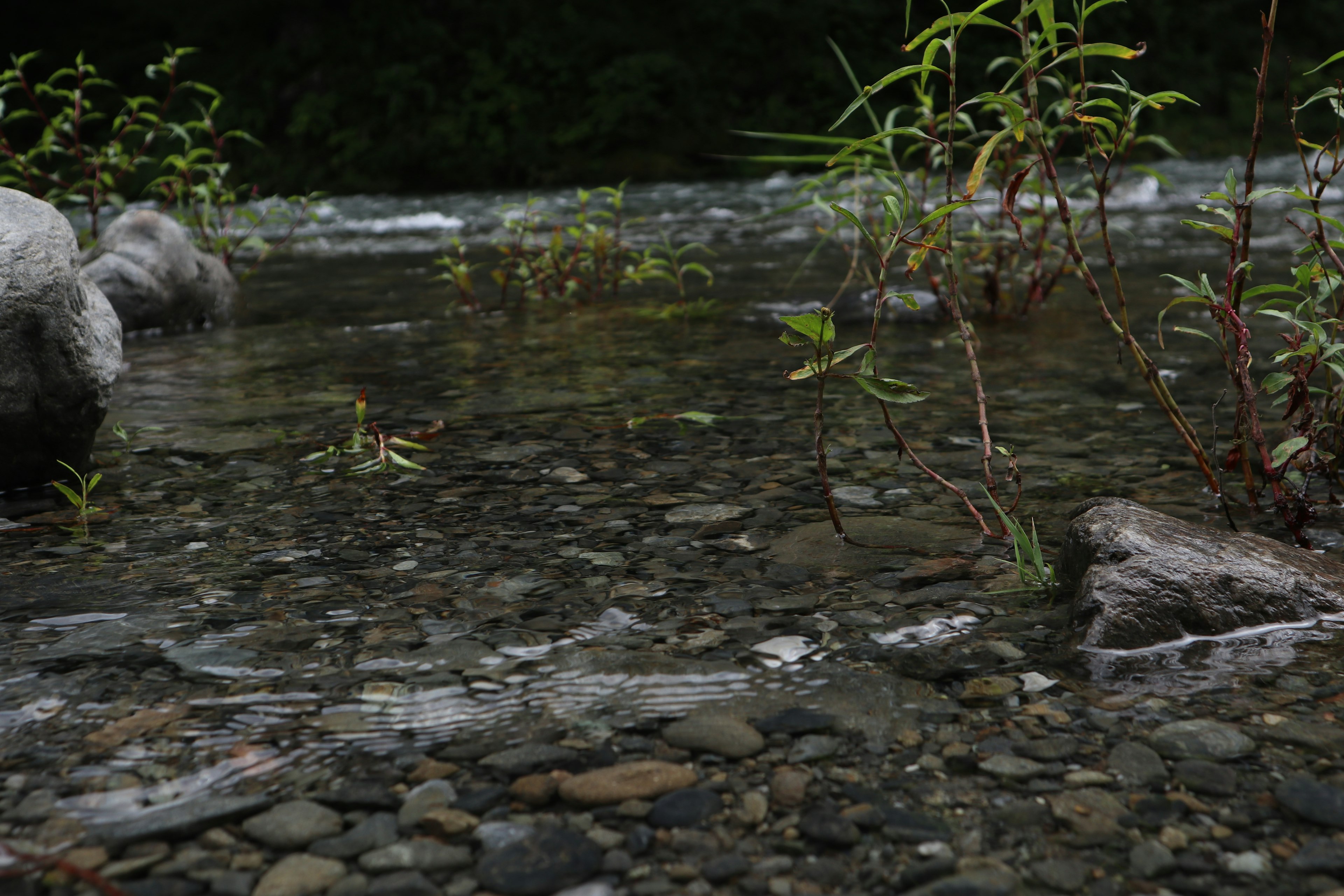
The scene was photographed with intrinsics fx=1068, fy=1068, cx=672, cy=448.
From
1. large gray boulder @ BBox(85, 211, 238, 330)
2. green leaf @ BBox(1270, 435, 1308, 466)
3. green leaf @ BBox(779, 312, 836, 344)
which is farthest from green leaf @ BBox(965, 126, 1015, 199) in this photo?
large gray boulder @ BBox(85, 211, 238, 330)

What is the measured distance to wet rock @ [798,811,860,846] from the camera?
1368mm

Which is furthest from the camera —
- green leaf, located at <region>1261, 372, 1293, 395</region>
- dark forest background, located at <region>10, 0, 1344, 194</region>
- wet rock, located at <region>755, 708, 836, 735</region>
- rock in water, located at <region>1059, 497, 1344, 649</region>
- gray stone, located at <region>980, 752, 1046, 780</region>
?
dark forest background, located at <region>10, 0, 1344, 194</region>

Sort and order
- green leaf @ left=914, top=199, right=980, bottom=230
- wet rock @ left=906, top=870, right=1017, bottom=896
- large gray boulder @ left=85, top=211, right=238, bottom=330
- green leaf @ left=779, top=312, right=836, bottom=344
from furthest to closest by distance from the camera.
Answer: large gray boulder @ left=85, top=211, right=238, bottom=330 < green leaf @ left=779, top=312, right=836, bottom=344 < green leaf @ left=914, top=199, right=980, bottom=230 < wet rock @ left=906, top=870, right=1017, bottom=896

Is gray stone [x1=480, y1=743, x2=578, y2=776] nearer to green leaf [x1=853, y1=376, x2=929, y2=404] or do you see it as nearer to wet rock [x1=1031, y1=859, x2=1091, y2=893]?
wet rock [x1=1031, y1=859, x2=1091, y2=893]

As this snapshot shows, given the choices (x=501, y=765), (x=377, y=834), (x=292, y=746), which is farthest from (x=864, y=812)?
(x=292, y=746)

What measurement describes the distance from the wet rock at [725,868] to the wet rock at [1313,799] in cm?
73

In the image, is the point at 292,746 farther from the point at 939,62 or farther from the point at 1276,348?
the point at 939,62

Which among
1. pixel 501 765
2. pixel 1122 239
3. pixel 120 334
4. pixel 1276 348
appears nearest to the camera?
pixel 501 765

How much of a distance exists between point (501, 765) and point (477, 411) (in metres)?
2.21

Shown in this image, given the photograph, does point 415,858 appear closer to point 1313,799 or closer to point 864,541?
point 1313,799

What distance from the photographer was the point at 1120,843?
1350mm

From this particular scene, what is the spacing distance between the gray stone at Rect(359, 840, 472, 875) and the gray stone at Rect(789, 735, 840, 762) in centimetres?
49

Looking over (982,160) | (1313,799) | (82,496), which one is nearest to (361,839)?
(1313,799)

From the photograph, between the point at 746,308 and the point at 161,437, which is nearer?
the point at 161,437
